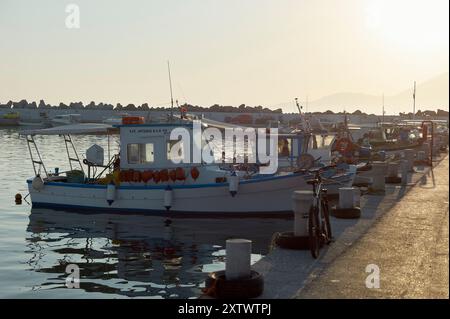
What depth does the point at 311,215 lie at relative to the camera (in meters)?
10.5

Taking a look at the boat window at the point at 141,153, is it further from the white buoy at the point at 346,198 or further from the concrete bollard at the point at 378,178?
the white buoy at the point at 346,198

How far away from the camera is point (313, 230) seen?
10516 mm

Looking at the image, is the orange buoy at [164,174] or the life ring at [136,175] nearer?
the orange buoy at [164,174]

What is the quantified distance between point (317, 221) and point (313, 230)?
374mm

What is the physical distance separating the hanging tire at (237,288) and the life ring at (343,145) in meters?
27.9

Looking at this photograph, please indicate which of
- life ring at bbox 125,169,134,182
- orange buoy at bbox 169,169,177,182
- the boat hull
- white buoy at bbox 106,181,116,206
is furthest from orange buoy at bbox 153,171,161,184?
white buoy at bbox 106,181,116,206

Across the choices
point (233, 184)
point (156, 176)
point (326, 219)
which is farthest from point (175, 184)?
point (326, 219)

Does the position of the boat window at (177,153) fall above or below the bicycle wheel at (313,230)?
above

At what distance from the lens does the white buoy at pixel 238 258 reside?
334 inches

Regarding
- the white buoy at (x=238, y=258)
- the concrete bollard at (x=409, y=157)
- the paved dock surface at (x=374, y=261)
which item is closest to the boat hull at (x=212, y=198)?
the paved dock surface at (x=374, y=261)

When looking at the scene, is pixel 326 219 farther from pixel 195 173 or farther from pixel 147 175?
pixel 147 175
